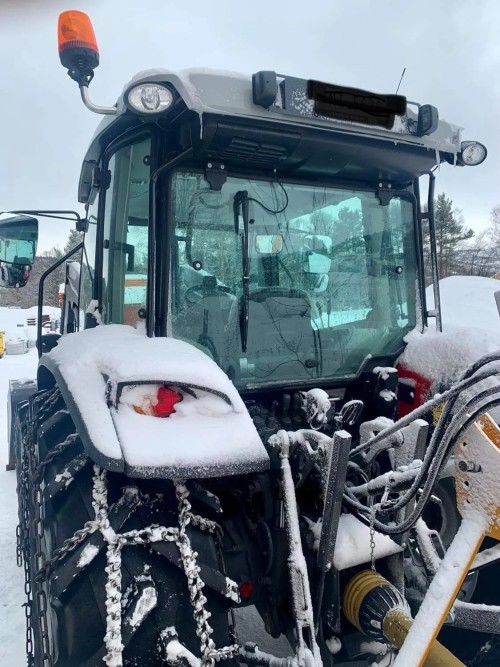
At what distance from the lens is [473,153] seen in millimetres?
2711

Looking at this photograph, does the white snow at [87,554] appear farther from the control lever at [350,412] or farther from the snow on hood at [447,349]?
the snow on hood at [447,349]

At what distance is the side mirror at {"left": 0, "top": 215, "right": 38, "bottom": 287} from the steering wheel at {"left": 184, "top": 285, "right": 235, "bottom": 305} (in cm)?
131

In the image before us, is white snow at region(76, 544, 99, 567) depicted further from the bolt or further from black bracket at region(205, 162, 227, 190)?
black bracket at region(205, 162, 227, 190)

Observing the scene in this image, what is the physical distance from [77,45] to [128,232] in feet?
2.61

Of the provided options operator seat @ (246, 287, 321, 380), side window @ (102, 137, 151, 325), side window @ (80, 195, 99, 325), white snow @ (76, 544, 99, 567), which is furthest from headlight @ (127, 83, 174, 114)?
white snow @ (76, 544, 99, 567)

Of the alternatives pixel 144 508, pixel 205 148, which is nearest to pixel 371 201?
pixel 205 148

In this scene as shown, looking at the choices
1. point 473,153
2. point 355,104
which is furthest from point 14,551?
point 473,153

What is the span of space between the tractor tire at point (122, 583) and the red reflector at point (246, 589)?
298mm

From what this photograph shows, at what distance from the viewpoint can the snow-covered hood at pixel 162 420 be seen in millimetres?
1513

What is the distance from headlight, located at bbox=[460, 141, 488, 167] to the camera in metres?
2.69

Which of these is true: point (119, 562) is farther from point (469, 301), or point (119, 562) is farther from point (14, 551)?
point (469, 301)

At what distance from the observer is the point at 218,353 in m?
2.36

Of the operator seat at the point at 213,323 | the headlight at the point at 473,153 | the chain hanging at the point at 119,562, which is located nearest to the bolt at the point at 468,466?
the chain hanging at the point at 119,562

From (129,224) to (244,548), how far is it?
1520mm
